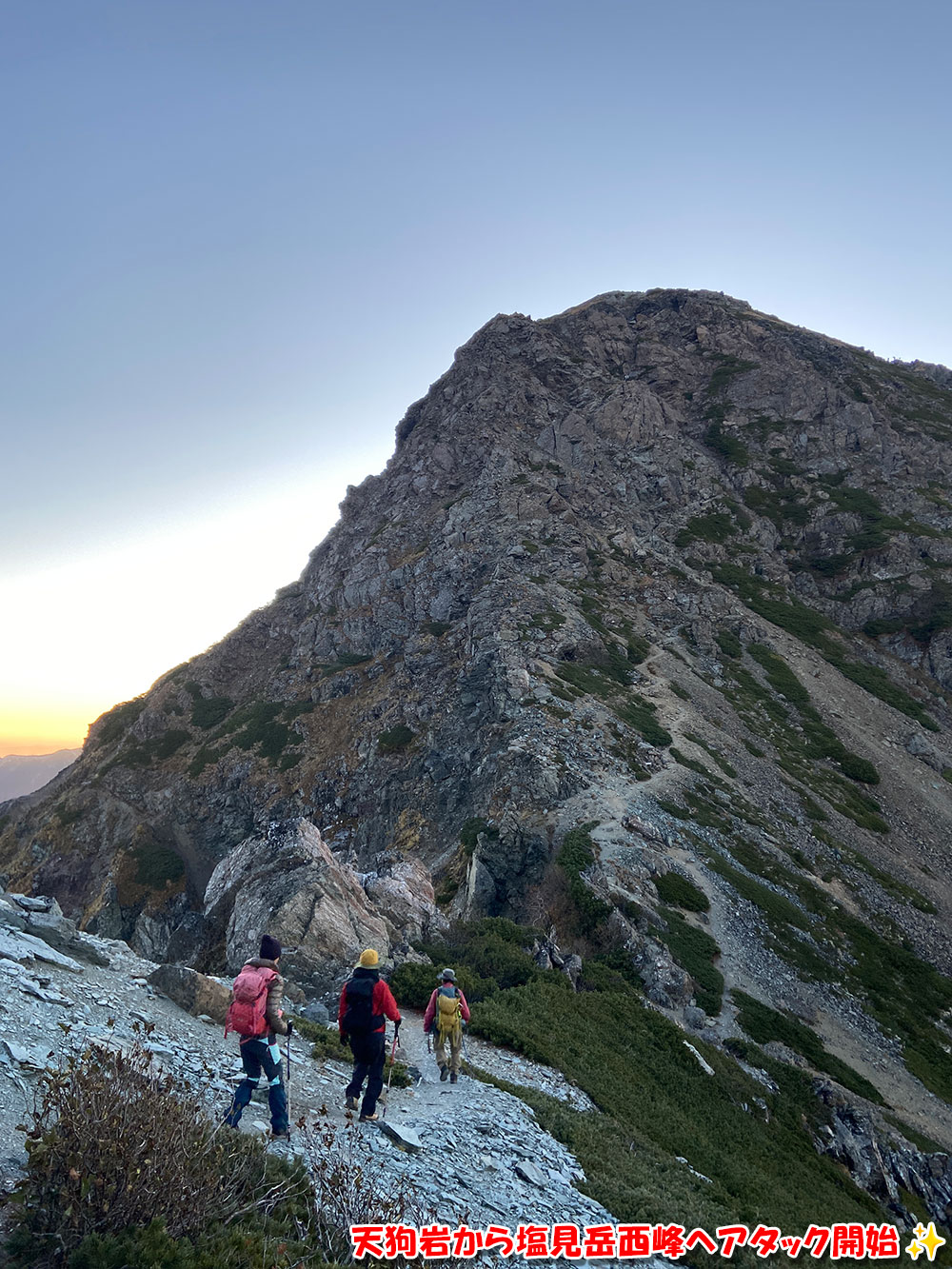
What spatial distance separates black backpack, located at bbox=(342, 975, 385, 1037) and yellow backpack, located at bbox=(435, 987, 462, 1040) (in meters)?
3.13

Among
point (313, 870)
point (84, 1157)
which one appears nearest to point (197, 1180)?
point (84, 1157)

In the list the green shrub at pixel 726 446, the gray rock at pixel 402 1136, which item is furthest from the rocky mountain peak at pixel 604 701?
the gray rock at pixel 402 1136

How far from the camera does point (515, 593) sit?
193 feet

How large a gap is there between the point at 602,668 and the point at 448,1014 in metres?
42.1

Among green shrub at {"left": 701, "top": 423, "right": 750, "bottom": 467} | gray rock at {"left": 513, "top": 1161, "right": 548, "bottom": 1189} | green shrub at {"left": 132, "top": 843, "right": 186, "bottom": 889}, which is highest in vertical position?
green shrub at {"left": 701, "top": 423, "right": 750, "bottom": 467}

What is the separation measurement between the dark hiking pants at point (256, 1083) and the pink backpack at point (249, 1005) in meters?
0.17

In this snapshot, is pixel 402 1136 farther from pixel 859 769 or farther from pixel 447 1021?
pixel 859 769

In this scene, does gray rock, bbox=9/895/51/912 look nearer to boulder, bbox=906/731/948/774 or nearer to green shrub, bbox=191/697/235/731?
boulder, bbox=906/731/948/774

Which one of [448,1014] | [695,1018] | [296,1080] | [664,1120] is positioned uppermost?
[296,1080]

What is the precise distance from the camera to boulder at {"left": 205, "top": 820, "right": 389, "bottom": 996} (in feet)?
61.1

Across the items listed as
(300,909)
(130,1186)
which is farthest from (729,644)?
(130,1186)

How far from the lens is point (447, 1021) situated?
12.5 m

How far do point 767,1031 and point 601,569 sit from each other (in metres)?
48.2

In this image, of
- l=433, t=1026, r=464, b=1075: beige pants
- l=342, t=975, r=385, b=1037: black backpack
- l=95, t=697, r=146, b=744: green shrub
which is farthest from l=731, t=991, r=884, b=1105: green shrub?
l=95, t=697, r=146, b=744: green shrub
